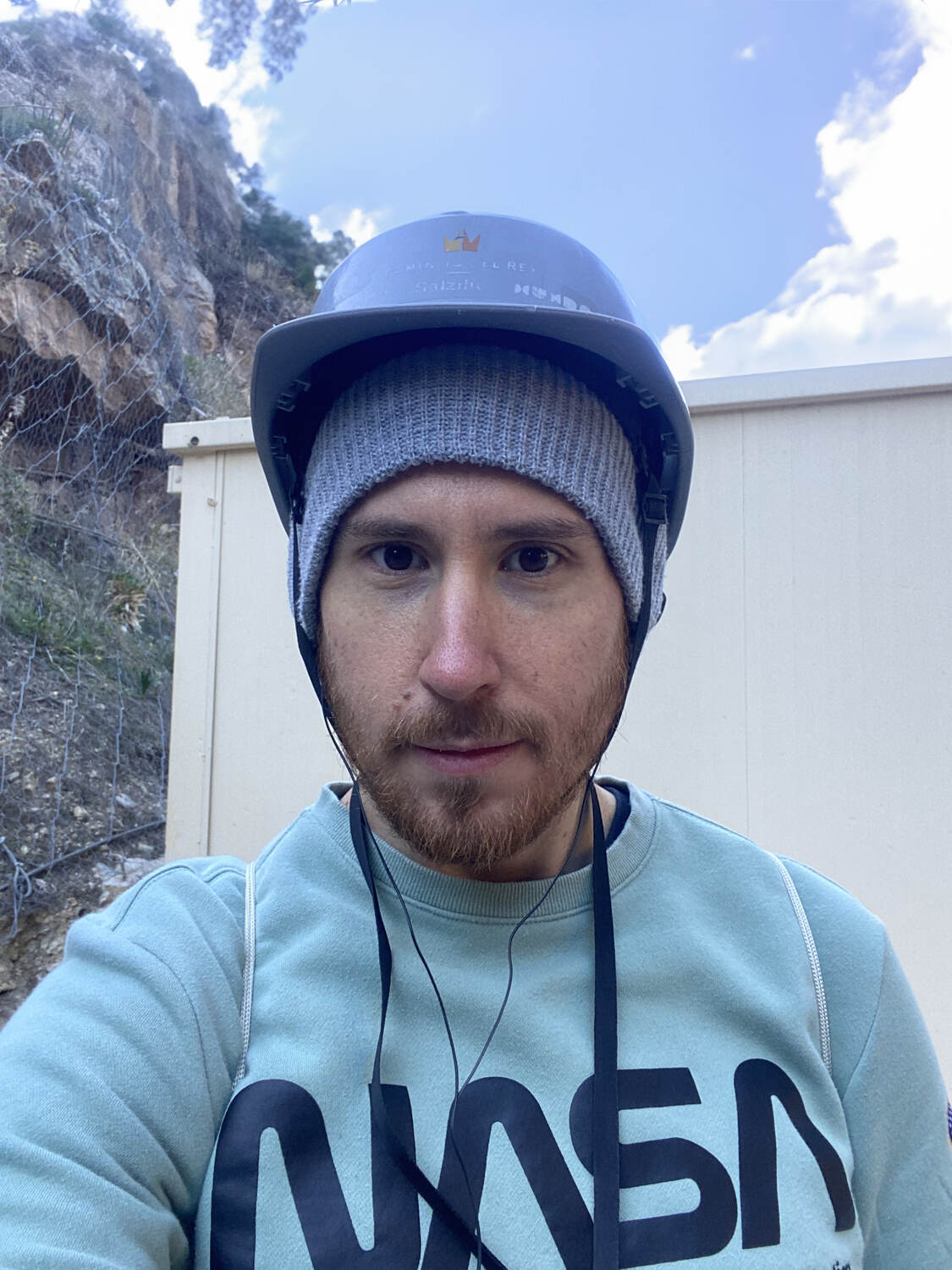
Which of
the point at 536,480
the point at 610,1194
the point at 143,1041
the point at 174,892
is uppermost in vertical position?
the point at 536,480

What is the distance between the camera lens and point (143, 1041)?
857mm

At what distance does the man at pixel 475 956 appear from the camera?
0.85m

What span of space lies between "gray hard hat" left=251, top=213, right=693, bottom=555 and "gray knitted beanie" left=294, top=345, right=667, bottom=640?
0.12 feet

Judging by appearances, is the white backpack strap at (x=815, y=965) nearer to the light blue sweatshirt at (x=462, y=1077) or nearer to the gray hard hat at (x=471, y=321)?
the light blue sweatshirt at (x=462, y=1077)

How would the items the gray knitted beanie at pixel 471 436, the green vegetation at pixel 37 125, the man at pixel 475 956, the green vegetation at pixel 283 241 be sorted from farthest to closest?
the green vegetation at pixel 283 241 → the green vegetation at pixel 37 125 → the gray knitted beanie at pixel 471 436 → the man at pixel 475 956

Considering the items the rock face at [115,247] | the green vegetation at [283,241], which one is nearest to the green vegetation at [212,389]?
the rock face at [115,247]

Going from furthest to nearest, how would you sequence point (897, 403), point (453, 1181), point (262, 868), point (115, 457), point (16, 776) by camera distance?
1. point (115, 457)
2. point (16, 776)
3. point (897, 403)
4. point (262, 868)
5. point (453, 1181)

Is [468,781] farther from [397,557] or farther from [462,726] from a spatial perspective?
[397,557]

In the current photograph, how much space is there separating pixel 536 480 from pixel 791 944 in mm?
729

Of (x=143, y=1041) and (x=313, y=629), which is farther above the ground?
(x=313, y=629)

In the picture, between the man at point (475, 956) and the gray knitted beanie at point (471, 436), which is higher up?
the gray knitted beanie at point (471, 436)

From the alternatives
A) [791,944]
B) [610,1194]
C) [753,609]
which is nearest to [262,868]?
[610,1194]

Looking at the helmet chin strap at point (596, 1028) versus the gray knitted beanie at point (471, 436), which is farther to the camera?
the gray knitted beanie at point (471, 436)

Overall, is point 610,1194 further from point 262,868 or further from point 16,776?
point 16,776
